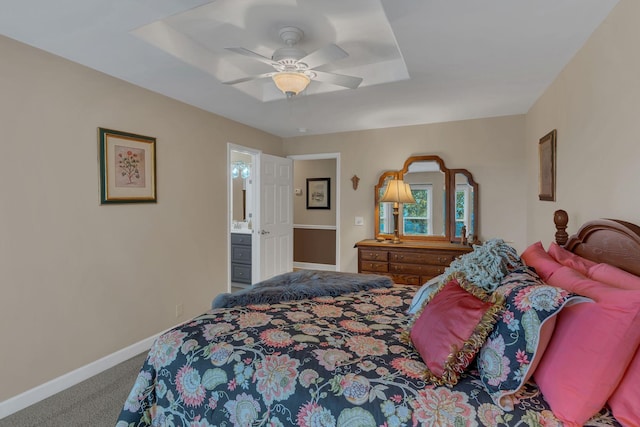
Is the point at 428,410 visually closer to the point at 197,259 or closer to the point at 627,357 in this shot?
the point at 627,357

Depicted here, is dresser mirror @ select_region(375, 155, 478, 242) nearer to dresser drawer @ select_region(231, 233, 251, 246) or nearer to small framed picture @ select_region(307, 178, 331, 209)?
dresser drawer @ select_region(231, 233, 251, 246)

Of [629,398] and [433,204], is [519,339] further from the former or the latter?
[433,204]

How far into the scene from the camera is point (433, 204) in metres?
4.16

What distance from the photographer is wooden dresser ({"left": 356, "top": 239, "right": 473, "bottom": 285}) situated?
371 cm

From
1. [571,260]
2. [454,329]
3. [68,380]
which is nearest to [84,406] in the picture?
[68,380]

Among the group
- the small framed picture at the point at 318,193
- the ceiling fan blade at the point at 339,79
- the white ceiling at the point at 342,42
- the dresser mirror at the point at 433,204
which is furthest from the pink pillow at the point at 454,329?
the small framed picture at the point at 318,193

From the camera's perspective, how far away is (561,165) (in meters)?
2.49

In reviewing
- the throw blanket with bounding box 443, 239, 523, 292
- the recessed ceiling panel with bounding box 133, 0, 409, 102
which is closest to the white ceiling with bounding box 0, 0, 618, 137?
the recessed ceiling panel with bounding box 133, 0, 409, 102

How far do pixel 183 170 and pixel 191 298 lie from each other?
1370 mm

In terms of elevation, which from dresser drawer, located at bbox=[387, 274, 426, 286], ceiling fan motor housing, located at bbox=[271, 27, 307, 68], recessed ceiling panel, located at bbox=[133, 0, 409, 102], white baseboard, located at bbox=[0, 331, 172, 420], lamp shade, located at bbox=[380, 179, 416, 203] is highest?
recessed ceiling panel, located at bbox=[133, 0, 409, 102]

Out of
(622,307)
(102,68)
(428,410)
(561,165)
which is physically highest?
(102,68)

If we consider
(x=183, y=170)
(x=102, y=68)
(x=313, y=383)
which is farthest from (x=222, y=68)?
(x=313, y=383)

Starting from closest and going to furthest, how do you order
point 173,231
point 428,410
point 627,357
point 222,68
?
point 627,357 < point 428,410 < point 222,68 < point 173,231

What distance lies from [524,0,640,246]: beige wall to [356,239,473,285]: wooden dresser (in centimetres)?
123
